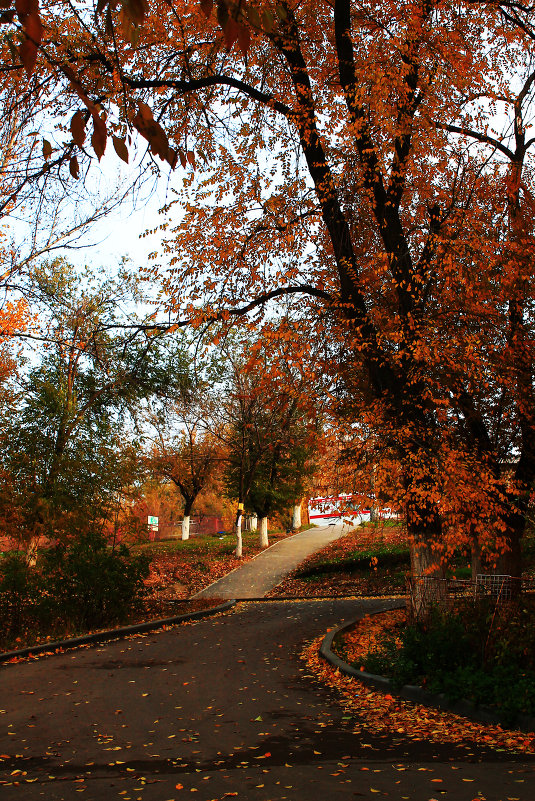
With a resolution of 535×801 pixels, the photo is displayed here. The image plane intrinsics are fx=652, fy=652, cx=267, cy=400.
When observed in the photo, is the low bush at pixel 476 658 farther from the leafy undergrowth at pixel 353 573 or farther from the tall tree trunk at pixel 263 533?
the tall tree trunk at pixel 263 533

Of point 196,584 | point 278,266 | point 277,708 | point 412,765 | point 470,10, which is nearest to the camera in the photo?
point 412,765

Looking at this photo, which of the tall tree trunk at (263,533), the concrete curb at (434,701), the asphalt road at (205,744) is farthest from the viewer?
the tall tree trunk at (263,533)

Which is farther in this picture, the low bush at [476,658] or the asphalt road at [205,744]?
the low bush at [476,658]

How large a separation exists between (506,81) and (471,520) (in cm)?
912

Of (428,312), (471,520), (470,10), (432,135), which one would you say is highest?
(470,10)

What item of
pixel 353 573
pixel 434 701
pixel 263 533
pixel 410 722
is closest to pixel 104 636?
pixel 434 701

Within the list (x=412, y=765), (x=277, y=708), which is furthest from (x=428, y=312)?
(x=412, y=765)

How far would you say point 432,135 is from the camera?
32.8 ft

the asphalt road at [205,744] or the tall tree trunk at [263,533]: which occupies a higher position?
the tall tree trunk at [263,533]

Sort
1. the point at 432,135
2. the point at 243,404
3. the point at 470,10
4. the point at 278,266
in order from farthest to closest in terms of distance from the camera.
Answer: the point at 243,404 → the point at 278,266 → the point at 470,10 → the point at 432,135

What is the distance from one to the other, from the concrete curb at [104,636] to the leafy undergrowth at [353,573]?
5.37 meters

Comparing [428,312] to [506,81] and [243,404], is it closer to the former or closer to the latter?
[506,81]

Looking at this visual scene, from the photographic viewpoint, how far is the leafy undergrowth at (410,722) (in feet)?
18.6

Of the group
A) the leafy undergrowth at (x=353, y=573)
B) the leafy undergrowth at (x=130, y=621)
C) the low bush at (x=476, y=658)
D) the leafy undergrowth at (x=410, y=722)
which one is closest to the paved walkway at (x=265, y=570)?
the leafy undergrowth at (x=353, y=573)
